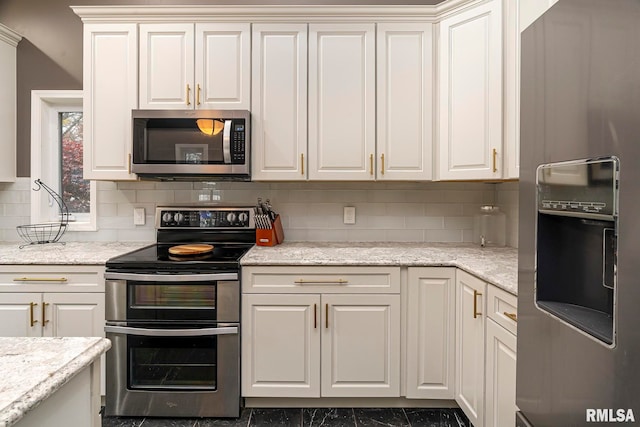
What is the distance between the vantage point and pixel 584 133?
Result: 81 cm

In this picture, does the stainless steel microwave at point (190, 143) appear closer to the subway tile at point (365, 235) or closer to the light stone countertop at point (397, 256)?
the light stone countertop at point (397, 256)

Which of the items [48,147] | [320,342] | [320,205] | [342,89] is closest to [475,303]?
[320,342]

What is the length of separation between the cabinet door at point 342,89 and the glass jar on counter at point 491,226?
2.81ft

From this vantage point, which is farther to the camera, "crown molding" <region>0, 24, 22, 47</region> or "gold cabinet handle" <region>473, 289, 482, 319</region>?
"crown molding" <region>0, 24, 22, 47</region>

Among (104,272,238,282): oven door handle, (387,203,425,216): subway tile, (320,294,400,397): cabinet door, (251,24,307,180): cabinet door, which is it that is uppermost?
(251,24,307,180): cabinet door

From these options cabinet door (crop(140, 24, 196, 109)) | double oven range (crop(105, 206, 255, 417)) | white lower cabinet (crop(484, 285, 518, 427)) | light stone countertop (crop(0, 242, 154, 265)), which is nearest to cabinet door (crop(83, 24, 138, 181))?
cabinet door (crop(140, 24, 196, 109))

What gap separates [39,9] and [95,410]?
3.10 m

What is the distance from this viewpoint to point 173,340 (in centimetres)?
208

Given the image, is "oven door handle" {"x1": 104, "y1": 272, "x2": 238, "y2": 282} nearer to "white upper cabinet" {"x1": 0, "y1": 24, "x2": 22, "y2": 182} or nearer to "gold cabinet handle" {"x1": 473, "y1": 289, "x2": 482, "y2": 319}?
"gold cabinet handle" {"x1": 473, "y1": 289, "x2": 482, "y2": 319}

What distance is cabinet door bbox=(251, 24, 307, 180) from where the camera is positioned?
2436 millimetres

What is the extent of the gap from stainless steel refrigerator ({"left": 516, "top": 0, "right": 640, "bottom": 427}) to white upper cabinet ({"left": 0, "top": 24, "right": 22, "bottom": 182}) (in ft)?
10.4

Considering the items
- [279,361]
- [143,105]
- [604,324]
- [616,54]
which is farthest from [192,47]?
[604,324]

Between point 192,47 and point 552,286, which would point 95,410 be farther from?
point 192,47

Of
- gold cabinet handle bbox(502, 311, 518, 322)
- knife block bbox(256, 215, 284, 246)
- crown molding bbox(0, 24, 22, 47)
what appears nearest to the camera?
gold cabinet handle bbox(502, 311, 518, 322)
